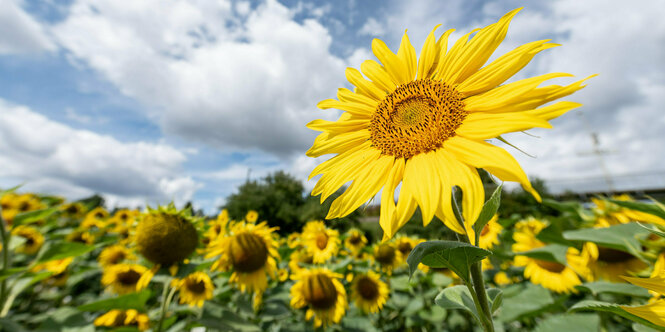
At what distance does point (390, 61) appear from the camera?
3.97ft

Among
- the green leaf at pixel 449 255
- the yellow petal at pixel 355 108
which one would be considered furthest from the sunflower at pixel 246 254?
the green leaf at pixel 449 255

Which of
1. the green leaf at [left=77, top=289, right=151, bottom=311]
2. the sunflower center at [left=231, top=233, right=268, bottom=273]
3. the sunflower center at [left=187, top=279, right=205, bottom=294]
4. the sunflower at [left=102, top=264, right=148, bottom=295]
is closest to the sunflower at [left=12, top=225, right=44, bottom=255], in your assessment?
the sunflower at [left=102, top=264, right=148, bottom=295]

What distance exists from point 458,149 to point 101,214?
9.59 metres

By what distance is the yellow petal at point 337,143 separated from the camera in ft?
4.11

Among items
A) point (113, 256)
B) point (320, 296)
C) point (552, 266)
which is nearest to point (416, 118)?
point (320, 296)

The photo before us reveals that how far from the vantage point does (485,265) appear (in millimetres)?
4488

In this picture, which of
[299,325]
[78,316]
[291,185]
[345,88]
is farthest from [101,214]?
[291,185]

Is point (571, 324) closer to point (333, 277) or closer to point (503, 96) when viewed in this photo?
point (503, 96)

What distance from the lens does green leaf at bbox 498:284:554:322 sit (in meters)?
2.08

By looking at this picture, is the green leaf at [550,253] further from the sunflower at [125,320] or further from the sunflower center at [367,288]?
the sunflower at [125,320]

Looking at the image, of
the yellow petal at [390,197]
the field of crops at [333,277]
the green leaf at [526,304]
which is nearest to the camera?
the yellow petal at [390,197]

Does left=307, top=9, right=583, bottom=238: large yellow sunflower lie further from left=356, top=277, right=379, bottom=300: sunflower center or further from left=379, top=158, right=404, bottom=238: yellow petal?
left=356, top=277, right=379, bottom=300: sunflower center

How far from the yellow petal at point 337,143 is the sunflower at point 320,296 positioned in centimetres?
249

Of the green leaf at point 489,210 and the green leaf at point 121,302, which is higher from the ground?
the green leaf at point 489,210
